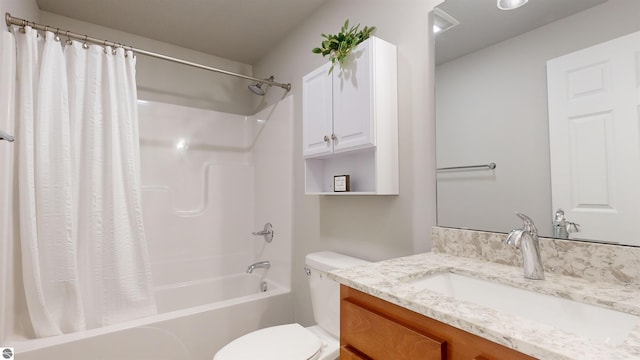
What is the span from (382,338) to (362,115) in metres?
0.92

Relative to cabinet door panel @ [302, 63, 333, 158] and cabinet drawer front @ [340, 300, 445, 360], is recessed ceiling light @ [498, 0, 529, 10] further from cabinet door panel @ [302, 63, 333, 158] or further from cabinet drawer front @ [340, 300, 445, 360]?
cabinet drawer front @ [340, 300, 445, 360]

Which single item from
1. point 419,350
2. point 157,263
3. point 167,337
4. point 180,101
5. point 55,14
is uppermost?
point 55,14

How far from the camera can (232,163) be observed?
2.82 metres

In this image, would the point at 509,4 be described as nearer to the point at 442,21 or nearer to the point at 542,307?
the point at 442,21

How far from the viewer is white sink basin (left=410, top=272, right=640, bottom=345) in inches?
26.8

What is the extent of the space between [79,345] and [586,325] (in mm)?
2045

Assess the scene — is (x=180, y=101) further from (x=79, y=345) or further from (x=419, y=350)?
(x=419, y=350)

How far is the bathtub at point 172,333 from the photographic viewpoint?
1.45m

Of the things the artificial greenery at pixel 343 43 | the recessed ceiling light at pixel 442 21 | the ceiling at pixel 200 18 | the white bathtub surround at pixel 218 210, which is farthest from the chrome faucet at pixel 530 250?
the ceiling at pixel 200 18

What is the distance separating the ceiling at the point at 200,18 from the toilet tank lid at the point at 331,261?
1.62 meters

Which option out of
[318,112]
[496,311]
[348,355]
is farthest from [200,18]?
[496,311]

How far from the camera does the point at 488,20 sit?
1149 mm

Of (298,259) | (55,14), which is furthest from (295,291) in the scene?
(55,14)

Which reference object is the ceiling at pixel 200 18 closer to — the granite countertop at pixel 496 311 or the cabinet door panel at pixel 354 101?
the cabinet door panel at pixel 354 101
